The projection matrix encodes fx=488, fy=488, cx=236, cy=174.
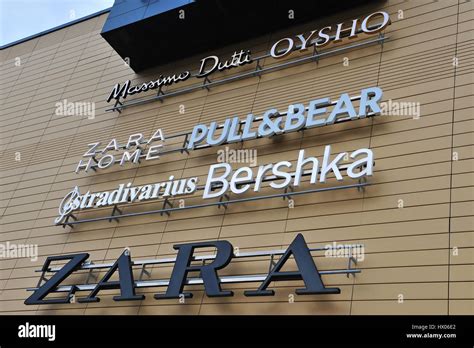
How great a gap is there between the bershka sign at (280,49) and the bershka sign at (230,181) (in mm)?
2671

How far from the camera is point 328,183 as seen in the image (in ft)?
25.5

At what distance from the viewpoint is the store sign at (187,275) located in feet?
22.4

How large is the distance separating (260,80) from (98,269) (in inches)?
193

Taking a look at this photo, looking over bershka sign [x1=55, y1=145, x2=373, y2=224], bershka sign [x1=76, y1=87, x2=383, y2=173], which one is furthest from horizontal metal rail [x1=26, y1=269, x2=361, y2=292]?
bershka sign [x1=76, y1=87, x2=383, y2=173]

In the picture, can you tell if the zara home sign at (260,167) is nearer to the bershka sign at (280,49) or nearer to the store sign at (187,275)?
the store sign at (187,275)

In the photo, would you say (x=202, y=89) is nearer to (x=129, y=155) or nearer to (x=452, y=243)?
(x=129, y=155)

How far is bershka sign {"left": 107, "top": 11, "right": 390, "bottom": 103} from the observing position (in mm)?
9344

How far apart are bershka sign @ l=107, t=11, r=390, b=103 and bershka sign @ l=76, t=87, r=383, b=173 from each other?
1.39 metres

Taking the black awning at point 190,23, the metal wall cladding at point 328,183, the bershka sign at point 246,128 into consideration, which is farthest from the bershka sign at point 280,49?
the bershka sign at point 246,128

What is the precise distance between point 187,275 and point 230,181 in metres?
1.80

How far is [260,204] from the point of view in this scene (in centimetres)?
820

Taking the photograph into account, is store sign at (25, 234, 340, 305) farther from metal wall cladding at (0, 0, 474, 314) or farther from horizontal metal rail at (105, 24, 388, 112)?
horizontal metal rail at (105, 24, 388, 112)

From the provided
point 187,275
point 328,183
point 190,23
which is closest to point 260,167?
point 328,183

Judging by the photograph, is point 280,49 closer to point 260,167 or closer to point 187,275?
point 260,167
